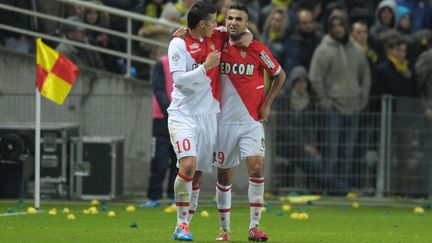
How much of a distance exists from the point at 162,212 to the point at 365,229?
379cm

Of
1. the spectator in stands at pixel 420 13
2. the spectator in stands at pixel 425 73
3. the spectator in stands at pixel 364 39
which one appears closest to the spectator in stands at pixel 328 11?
the spectator in stands at pixel 364 39

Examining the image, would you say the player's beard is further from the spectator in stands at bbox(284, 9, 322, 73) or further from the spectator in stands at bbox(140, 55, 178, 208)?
the spectator in stands at bbox(284, 9, 322, 73)

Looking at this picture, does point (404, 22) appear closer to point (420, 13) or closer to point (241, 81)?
point (420, 13)

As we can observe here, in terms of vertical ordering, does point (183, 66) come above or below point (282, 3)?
below

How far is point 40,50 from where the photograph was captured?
63.8ft

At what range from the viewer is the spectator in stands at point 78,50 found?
23998mm

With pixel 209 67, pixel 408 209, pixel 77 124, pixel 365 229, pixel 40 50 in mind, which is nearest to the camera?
pixel 209 67

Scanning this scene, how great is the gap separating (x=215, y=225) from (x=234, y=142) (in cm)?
318

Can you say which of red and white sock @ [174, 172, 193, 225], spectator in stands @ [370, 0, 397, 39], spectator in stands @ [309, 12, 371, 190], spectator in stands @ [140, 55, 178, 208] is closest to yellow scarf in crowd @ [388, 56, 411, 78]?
spectator in stands @ [309, 12, 371, 190]

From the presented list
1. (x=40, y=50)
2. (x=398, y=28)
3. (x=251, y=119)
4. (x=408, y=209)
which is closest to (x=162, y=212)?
(x=40, y=50)

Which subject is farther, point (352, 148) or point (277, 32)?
point (277, 32)

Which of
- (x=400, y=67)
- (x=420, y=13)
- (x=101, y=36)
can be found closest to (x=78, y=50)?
(x=101, y=36)

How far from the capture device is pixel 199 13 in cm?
1395

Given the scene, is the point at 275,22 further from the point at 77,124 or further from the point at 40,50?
the point at 40,50
